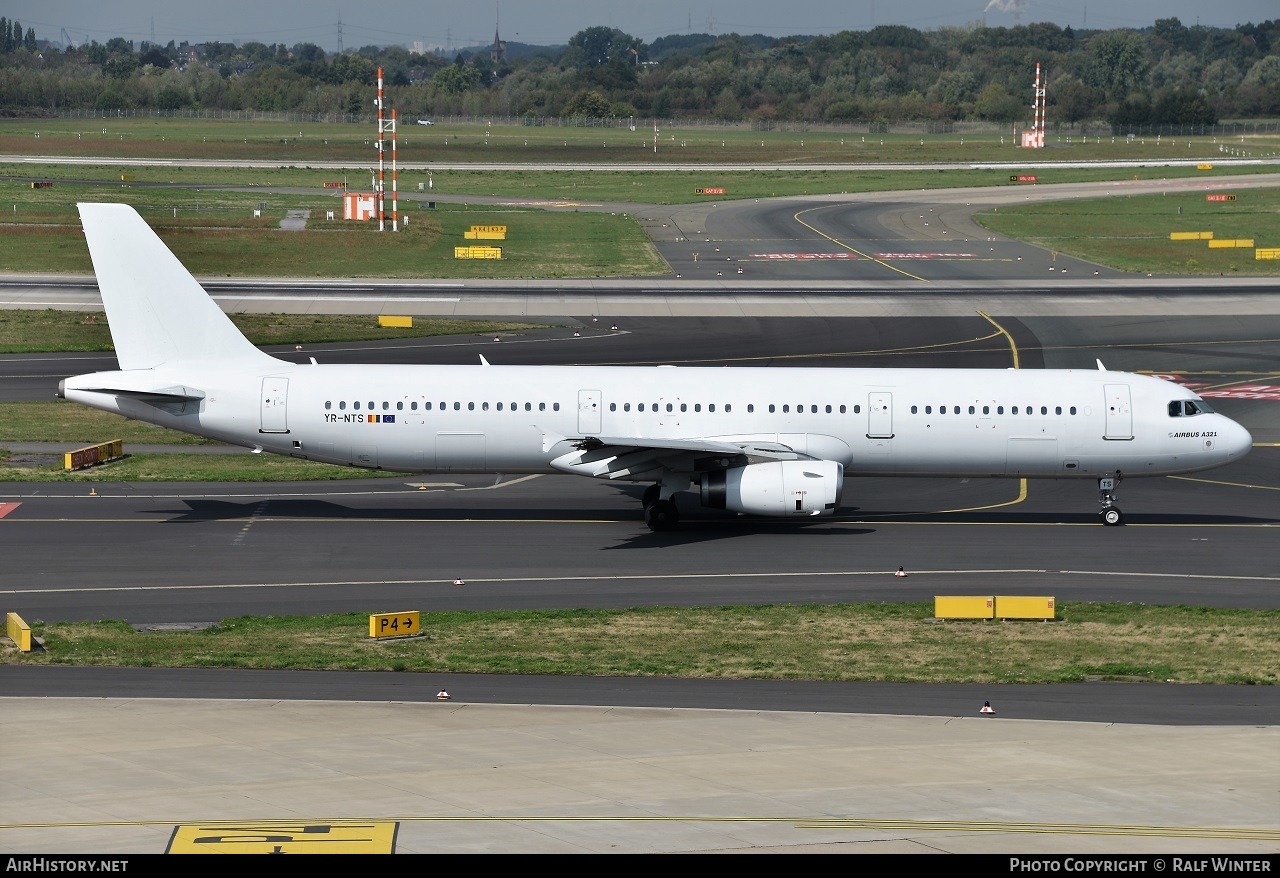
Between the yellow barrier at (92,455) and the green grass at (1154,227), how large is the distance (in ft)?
232

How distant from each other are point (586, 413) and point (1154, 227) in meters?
90.3

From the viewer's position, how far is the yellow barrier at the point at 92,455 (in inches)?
1897

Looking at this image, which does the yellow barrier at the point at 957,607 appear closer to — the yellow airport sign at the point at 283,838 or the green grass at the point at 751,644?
the green grass at the point at 751,644

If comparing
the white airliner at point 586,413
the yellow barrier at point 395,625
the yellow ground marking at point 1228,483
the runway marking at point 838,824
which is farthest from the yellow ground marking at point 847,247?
the runway marking at point 838,824

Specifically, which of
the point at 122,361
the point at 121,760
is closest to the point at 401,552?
the point at 122,361

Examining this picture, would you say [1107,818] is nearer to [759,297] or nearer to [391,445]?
[391,445]

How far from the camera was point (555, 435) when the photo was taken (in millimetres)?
42250

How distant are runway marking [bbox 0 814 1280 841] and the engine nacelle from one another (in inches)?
766

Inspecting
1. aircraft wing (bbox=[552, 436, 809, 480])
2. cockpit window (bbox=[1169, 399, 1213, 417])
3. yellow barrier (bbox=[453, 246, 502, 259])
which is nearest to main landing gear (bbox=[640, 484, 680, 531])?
aircraft wing (bbox=[552, 436, 809, 480])

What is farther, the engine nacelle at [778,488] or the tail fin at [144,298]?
the tail fin at [144,298]

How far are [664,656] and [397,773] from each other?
8.48 m

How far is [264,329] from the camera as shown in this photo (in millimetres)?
73250

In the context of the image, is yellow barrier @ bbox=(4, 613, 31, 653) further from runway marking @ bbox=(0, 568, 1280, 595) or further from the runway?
runway marking @ bbox=(0, 568, 1280, 595)

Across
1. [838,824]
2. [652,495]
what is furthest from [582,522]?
[838,824]
